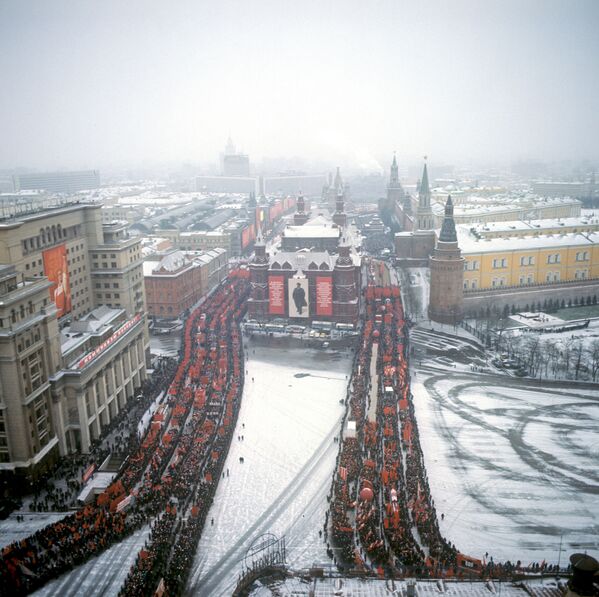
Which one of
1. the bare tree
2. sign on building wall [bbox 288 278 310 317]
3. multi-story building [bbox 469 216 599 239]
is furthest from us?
multi-story building [bbox 469 216 599 239]

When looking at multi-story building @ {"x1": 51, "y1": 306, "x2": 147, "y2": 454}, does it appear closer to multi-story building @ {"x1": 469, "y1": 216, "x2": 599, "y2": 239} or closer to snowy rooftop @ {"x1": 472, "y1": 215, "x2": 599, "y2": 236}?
multi-story building @ {"x1": 469, "y1": 216, "x2": 599, "y2": 239}

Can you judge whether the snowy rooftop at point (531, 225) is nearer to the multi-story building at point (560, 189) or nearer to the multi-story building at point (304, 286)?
the multi-story building at point (304, 286)

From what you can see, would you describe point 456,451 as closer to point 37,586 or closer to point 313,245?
point 37,586

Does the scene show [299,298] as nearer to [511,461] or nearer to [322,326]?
[322,326]

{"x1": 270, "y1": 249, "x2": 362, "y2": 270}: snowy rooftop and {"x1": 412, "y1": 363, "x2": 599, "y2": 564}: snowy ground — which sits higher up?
{"x1": 270, "y1": 249, "x2": 362, "y2": 270}: snowy rooftop

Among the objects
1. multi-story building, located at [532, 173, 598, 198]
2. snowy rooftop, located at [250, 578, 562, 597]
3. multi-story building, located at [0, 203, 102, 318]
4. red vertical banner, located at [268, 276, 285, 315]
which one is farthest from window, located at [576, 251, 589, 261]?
multi-story building, located at [532, 173, 598, 198]

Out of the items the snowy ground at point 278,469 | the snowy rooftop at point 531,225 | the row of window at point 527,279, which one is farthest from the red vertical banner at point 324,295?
the snowy rooftop at point 531,225
